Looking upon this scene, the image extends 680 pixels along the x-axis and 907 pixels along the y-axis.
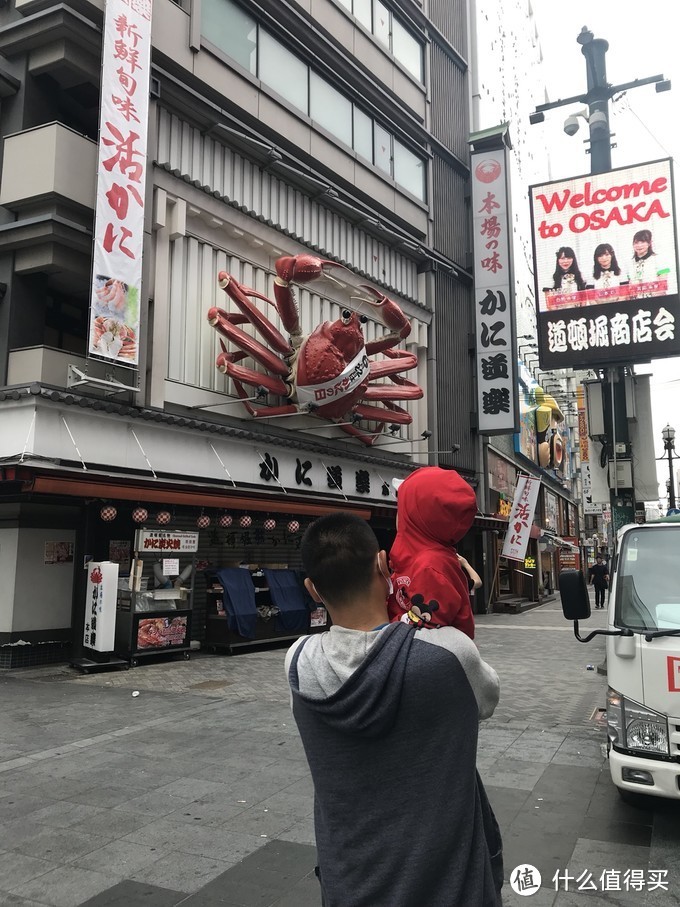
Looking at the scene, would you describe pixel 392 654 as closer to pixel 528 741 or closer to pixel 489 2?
pixel 528 741

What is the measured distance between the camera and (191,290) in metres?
14.8

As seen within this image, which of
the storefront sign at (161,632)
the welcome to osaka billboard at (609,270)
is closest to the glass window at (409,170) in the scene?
the welcome to osaka billboard at (609,270)

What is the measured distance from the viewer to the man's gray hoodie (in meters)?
1.82

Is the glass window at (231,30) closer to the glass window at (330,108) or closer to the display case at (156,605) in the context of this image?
the glass window at (330,108)

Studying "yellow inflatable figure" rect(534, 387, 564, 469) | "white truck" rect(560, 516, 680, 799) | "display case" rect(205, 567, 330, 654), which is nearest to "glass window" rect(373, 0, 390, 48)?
"display case" rect(205, 567, 330, 654)

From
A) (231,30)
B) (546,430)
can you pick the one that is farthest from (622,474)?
(546,430)

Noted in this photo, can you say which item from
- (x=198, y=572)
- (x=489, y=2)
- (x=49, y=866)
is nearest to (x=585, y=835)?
(x=49, y=866)

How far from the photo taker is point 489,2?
117ft

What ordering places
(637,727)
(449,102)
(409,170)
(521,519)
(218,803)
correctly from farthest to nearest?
(449,102)
(521,519)
(409,170)
(218,803)
(637,727)

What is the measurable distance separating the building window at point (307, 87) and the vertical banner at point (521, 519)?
33.9ft

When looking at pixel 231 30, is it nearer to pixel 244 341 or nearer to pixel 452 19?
pixel 244 341

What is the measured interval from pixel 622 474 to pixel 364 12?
17.4m

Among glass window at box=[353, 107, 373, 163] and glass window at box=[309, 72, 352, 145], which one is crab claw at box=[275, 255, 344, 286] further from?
glass window at box=[353, 107, 373, 163]

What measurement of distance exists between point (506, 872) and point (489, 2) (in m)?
40.3
